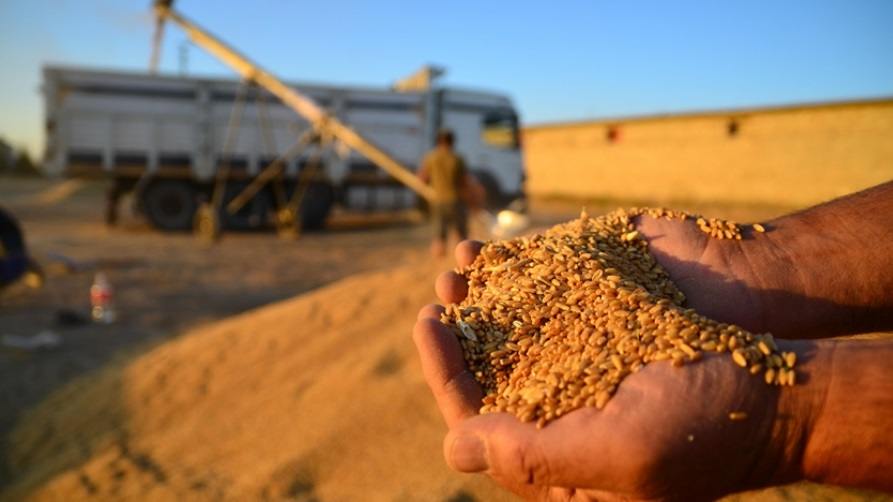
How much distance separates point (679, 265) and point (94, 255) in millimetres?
11159

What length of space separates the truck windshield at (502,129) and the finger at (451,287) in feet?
47.1

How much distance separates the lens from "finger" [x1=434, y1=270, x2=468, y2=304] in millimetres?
2336

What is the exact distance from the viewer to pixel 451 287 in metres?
2.34

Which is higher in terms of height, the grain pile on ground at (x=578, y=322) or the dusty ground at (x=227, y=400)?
the grain pile on ground at (x=578, y=322)

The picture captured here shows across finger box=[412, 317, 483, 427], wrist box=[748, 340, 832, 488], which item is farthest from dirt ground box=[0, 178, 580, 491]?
wrist box=[748, 340, 832, 488]

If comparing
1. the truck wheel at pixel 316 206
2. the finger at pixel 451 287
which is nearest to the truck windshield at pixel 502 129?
the truck wheel at pixel 316 206

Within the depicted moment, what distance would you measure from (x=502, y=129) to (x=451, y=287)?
14979 millimetres

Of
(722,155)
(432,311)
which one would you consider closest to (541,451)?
(432,311)

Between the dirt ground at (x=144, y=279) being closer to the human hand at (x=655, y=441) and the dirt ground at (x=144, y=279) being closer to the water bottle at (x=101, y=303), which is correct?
the water bottle at (x=101, y=303)

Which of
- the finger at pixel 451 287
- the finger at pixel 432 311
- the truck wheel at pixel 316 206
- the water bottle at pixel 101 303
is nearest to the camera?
the finger at pixel 432 311

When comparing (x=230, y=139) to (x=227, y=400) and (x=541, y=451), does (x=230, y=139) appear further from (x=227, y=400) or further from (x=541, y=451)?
(x=541, y=451)

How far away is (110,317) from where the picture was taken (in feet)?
23.2

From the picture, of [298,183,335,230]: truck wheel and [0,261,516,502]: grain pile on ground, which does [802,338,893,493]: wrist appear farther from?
[298,183,335,230]: truck wheel

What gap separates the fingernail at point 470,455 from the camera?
150cm
